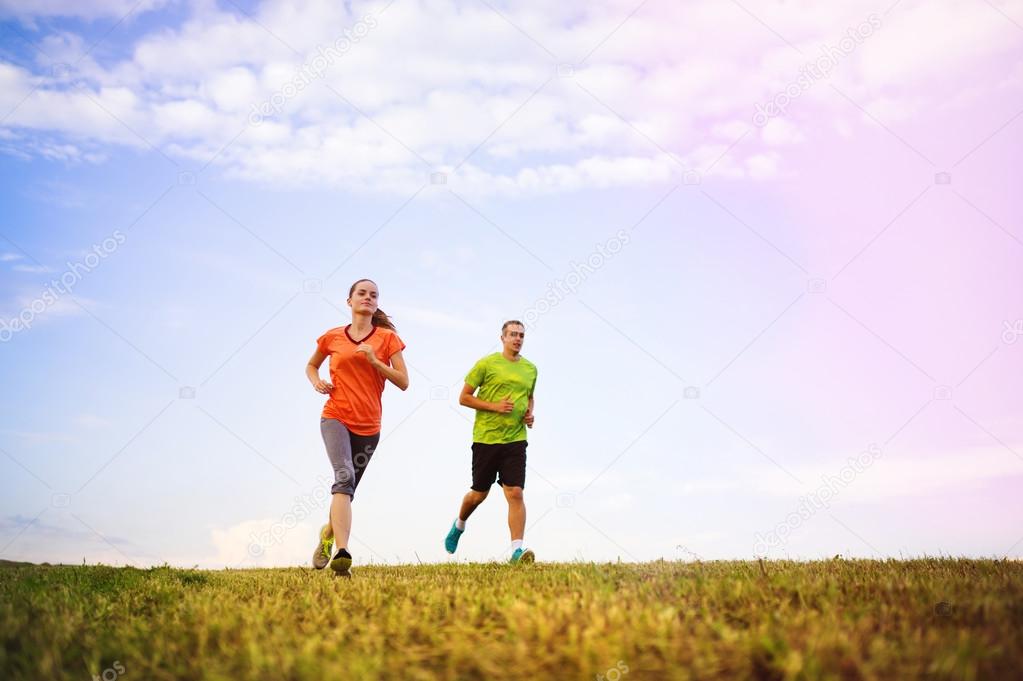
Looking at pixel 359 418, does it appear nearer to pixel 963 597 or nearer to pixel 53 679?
pixel 53 679

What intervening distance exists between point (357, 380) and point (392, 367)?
384 millimetres

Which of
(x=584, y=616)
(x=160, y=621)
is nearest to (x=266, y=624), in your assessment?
(x=160, y=621)

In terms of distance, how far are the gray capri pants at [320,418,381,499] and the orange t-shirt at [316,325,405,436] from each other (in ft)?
0.26

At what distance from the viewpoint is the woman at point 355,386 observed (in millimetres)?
7863

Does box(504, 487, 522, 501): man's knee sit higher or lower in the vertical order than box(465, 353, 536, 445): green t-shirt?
lower

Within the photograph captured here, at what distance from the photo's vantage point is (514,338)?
9.88 meters

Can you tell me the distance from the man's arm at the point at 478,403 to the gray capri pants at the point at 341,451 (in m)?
1.96

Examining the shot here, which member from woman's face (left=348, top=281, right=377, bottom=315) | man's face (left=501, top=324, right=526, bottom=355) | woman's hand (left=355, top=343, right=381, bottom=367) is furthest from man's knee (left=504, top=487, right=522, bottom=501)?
woman's face (left=348, top=281, right=377, bottom=315)

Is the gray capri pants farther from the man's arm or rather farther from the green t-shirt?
the green t-shirt

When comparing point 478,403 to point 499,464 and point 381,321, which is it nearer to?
point 499,464

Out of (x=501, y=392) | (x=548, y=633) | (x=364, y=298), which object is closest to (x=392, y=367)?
(x=364, y=298)

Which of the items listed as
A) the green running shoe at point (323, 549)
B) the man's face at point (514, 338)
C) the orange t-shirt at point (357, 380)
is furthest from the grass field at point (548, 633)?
the man's face at point (514, 338)

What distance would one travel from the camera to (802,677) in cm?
288

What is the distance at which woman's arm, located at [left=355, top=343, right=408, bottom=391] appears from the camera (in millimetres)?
7801
